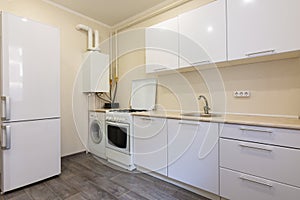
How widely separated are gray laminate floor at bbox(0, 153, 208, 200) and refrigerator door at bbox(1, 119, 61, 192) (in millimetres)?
133

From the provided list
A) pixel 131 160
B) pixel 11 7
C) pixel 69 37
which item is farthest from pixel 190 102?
pixel 11 7

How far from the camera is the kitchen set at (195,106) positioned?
138 centimetres

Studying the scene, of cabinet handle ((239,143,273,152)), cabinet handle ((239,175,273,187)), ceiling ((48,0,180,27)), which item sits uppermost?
ceiling ((48,0,180,27))

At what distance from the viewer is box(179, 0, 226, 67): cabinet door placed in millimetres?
1751

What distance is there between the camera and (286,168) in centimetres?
122

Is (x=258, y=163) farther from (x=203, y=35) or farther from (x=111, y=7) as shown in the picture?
(x=111, y=7)

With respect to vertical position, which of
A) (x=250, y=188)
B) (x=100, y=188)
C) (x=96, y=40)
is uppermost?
(x=96, y=40)

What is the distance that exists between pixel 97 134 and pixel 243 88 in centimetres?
250

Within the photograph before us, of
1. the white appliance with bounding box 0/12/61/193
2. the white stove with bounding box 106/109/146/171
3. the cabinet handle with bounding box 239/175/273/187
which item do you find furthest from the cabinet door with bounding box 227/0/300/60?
the white appliance with bounding box 0/12/61/193

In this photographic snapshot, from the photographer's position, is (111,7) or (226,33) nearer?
(226,33)

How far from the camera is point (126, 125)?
2.34 metres

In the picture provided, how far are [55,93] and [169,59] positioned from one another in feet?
5.20

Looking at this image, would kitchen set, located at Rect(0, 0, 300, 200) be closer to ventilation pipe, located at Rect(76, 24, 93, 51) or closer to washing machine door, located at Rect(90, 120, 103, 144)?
washing machine door, located at Rect(90, 120, 103, 144)

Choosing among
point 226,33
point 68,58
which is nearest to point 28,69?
Result: point 68,58
